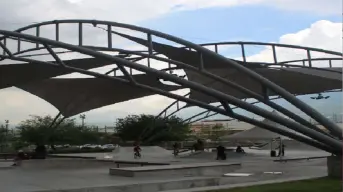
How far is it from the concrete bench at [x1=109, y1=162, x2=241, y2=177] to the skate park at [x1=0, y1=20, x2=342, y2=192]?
0.04 m

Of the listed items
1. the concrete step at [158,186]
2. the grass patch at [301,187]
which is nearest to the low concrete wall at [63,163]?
the concrete step at [158,186]

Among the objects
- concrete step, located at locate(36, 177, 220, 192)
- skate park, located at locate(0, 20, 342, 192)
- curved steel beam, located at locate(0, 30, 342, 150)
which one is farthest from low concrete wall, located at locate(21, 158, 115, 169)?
concrete step, located at locate(36, 177, 220, 192)

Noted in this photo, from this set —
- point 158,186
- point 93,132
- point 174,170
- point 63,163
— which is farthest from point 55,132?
point 158,186

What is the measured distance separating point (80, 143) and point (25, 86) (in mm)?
34520

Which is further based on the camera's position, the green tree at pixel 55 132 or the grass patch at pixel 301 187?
the green tree at pixel 55 132

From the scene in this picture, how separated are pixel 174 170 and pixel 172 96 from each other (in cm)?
310

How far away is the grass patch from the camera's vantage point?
13.9 m

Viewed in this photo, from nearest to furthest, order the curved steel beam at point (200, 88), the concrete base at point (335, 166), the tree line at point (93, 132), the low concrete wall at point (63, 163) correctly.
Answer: the curved steel beam at point (200, 88), the concrete base at point (335, 166), the low concrete wall at point (63, 163), the tree line at point (93, 132)

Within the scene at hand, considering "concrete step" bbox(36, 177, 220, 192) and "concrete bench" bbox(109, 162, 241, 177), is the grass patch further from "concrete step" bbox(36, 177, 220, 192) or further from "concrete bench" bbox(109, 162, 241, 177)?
"concrete bench" bbox(109, 162, 241, 177)

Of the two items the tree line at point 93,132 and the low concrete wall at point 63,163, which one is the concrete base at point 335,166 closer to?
the low concrete wall at point 63,163

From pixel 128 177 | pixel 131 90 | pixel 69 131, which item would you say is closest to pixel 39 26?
pixel 128 177

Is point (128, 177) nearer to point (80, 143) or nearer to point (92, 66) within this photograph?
point (92, 66)

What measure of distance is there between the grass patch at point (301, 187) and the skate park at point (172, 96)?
102cm

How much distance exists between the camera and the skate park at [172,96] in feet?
58.1
